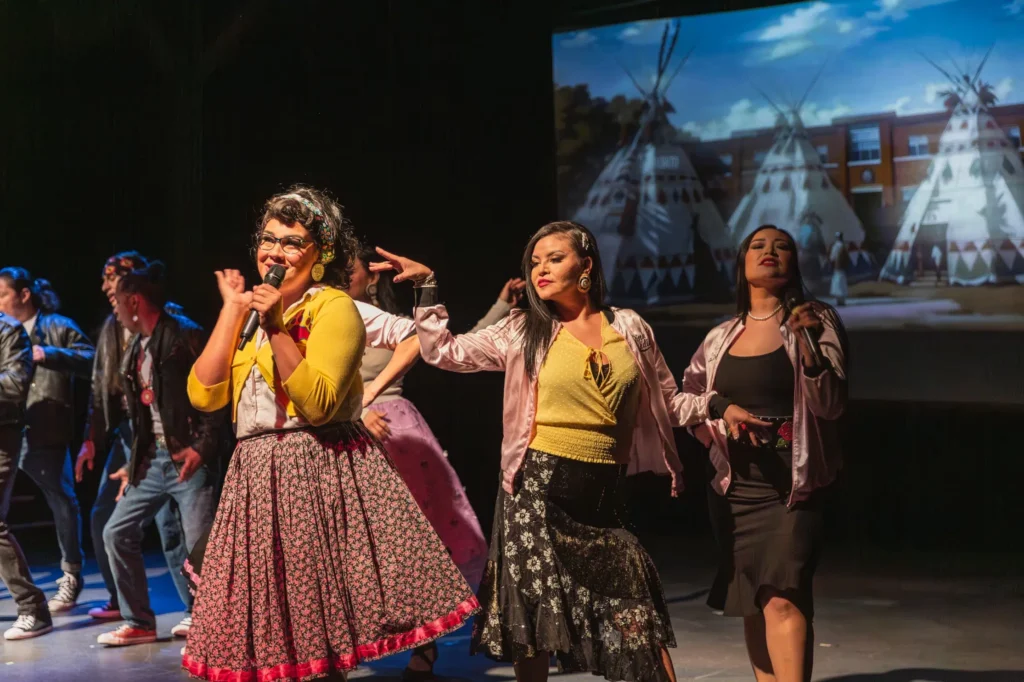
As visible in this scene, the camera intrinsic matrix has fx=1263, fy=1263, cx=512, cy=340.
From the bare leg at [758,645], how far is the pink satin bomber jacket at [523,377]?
546 millimetres

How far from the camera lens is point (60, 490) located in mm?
6570

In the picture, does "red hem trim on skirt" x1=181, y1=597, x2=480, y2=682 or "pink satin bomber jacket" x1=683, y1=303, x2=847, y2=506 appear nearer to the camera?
"red hem trim on skirt" x1=181, y1=597, x2=480, y2=682

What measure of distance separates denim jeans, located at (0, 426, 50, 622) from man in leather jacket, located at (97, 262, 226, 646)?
0.44m

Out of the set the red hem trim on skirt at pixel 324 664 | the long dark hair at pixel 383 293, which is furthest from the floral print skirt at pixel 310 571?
the long dark hair at pixel 383 293

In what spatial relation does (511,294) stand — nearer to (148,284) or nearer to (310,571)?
(310,571)

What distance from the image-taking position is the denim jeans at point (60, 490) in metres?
6.47

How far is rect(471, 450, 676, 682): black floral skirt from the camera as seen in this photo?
349cm

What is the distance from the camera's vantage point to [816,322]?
12.5 ft

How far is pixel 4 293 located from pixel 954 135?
16.4ft

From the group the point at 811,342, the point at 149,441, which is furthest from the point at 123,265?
the point at 811,342

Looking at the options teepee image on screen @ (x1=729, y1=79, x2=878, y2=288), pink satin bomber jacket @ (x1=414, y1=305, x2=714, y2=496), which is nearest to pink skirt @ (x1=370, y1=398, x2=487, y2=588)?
pink satin bomber jacket @ (x1=414, y1=305, x2=714, y2=496)

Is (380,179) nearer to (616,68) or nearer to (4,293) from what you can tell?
(616,68)

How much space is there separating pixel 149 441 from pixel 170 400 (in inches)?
10.6

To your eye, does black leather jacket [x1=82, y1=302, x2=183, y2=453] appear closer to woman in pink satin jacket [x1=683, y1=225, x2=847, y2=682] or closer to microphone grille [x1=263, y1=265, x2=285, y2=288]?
microphone grille [x1=263, y1=265, x2=285, y2=288]
